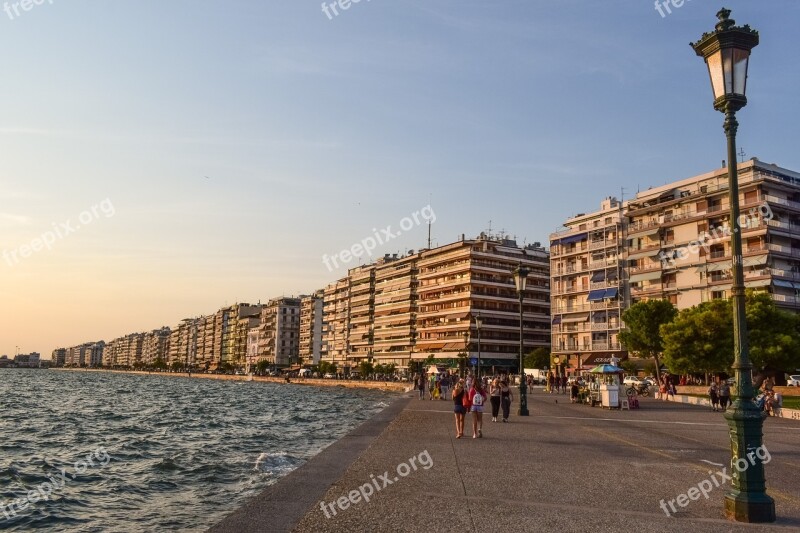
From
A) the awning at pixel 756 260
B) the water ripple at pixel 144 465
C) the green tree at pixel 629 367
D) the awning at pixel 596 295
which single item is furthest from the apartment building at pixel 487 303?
the water ripple at pixel 144 465

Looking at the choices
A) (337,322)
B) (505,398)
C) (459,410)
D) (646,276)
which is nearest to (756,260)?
(646,276)

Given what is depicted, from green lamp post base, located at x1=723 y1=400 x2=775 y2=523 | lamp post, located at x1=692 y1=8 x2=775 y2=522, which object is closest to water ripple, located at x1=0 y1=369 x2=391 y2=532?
green lamp post base, located at x1=723 y1=400 x2=775 y2=523

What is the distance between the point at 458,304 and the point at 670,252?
40252 mm

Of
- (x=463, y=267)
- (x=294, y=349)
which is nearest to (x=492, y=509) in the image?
(x=463, y=267)

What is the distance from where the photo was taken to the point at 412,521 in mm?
7863

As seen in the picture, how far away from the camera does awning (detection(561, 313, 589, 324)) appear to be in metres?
86.1

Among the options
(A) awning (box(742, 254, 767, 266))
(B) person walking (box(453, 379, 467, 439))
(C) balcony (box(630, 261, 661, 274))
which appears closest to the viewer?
(B) person walking (box(453, 379, 467, 439))

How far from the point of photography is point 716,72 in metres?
8.81

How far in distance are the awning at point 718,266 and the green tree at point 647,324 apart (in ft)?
42.8

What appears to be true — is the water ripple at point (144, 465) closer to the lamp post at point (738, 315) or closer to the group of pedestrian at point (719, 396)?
the lamp post at point (738, 315)

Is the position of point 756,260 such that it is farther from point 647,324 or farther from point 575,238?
point 575,238

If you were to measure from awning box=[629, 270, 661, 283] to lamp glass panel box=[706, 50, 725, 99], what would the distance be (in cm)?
7076

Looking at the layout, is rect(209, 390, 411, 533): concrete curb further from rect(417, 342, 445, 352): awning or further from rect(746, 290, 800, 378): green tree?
rect(417, 342, 445, 352): awning

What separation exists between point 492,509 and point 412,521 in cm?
116
